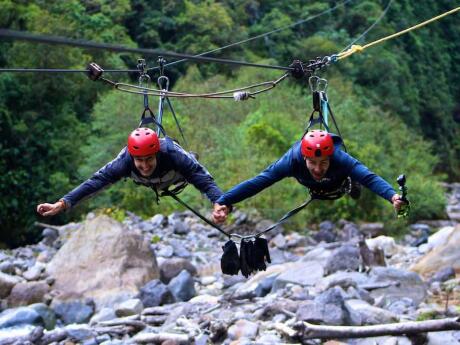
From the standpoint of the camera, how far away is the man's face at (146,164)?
244 inches

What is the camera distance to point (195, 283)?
50.8 ft

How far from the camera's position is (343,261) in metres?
14.2

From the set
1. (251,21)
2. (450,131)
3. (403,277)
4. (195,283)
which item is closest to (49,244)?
(195,283)

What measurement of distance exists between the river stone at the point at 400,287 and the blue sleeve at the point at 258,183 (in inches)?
250

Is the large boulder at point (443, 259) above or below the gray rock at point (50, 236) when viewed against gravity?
below

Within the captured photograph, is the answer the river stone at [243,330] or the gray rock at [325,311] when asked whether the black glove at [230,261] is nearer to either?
the gray rock at [325,311]

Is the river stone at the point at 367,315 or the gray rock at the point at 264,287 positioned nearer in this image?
the river stone at the point at 367,315

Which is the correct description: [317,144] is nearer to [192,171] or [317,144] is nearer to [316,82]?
[316,82]

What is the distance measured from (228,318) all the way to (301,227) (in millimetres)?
10371

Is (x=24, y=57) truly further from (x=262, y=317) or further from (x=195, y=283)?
(x=262, y=317)

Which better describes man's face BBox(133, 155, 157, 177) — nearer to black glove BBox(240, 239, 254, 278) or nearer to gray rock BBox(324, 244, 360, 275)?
black glove BBox(240, 239, 254, 278)

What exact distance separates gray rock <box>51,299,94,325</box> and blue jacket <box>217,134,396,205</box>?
750 cm

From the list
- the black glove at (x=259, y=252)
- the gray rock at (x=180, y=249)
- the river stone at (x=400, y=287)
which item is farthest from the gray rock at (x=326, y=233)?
the black glove at (x=259, y=252)

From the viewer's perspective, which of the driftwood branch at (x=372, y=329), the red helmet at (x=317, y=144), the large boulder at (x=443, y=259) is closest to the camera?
the red helmet at (x=317, y=144)
